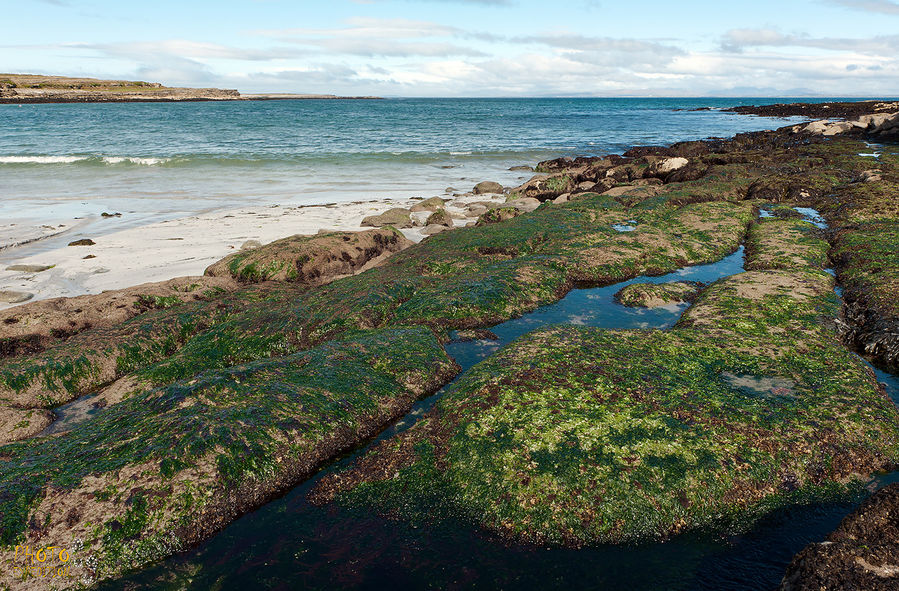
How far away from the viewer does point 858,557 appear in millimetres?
4902

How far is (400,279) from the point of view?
14500 millimetres

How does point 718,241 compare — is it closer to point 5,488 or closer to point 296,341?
point 296,341

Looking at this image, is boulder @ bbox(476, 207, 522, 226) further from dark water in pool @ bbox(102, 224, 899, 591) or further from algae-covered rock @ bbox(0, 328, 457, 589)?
dark water in pool @ bbox(102, 224, 899, 591)

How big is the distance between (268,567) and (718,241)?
56.4 feet

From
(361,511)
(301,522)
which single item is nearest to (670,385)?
(361,511)

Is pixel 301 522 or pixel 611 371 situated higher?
pixel 611 371

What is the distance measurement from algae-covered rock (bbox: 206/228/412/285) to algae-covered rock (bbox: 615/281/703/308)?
8.83 meters

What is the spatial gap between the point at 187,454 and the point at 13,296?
40.5ft

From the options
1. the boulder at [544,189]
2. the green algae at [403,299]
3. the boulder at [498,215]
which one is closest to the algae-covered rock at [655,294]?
the green algae at [403,299]

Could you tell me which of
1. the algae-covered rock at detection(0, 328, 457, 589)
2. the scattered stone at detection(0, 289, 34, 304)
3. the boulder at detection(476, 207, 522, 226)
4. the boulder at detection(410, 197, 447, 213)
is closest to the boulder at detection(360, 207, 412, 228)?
the boulder at detection(410, 197, 447, 213)

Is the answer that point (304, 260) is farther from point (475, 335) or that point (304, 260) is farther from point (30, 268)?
point (30, 268)

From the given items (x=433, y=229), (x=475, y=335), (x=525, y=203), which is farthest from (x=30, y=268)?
(x=525, y=203)

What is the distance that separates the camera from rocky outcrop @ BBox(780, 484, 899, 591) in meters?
4.69

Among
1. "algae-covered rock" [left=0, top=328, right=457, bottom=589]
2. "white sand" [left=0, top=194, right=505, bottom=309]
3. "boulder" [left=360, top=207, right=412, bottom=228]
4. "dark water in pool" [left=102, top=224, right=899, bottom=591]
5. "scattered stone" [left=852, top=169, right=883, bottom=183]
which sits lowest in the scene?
"dark water in pool" [left=102, top=224, right=899, bottom=591]
